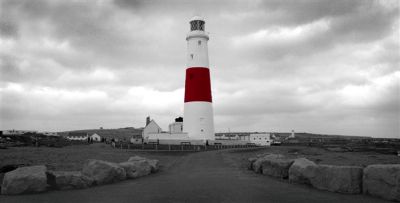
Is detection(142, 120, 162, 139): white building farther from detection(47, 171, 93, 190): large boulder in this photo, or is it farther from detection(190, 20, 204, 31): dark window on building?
detection(47, 171, 93, 190): large boulder

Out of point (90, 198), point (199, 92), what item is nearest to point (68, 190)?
point (90, 198)

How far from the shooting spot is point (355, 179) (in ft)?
32.8

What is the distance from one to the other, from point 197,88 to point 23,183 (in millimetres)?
30717

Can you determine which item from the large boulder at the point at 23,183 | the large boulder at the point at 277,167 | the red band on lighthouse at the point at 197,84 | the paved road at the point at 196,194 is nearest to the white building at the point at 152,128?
the red band on lighthouse at the point at 197,84

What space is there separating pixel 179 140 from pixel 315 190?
32.5m

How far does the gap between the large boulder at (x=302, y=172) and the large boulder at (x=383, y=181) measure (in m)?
1.85

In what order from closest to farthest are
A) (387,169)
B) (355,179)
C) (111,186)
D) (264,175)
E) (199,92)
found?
(387,169), (355,179), (111,186), (264,175), (199,92)

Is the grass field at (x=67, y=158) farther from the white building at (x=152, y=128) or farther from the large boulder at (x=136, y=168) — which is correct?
the white building at (x=152, y=128)

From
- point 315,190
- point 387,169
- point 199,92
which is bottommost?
point 315,190

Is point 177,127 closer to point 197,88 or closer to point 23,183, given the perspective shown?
point 197,88

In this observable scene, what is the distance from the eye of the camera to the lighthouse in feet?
132

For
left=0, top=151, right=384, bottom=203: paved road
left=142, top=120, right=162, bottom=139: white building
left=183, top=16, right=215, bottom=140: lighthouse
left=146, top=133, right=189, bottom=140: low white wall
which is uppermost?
left=183, top=16, right=215, bottom=140: lighthouse

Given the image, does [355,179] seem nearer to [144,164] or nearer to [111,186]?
[111,186]

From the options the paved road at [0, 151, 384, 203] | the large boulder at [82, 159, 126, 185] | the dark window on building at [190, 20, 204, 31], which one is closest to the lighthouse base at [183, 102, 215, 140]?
the dark window on building at [190, 20, 204, 31]
